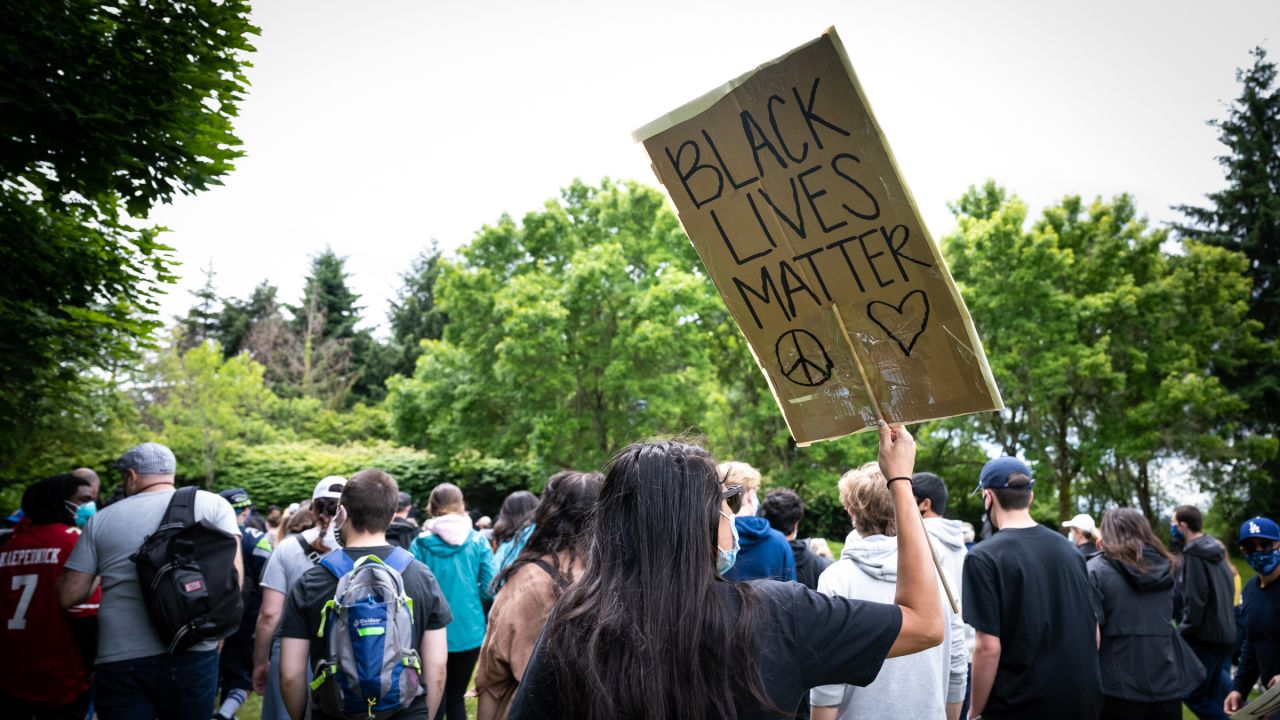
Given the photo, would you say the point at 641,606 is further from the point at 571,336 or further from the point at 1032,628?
the point at 571,336

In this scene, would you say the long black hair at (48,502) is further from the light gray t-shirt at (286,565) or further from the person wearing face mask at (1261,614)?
the person wearing face mask at (1261,614)

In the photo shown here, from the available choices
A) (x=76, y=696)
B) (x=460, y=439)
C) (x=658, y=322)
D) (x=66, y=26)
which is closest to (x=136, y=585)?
(x=76, y=696)

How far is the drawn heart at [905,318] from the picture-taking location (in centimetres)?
251

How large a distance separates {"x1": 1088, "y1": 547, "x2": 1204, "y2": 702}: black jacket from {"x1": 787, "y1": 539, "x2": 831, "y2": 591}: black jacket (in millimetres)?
1824

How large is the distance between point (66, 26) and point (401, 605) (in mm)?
4869

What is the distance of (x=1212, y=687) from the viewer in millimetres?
6816

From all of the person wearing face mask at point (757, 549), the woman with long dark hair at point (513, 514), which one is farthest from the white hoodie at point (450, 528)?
the person wearing face mask at point (757, 549)

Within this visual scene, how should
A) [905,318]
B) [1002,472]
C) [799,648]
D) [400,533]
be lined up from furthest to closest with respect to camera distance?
[400,533]
[1002,472]
[905,318]
[799,648]

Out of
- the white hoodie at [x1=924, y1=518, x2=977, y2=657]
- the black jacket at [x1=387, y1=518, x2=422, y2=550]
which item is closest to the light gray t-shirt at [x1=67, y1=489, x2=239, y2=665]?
the black jacket at [x1=387, y1=518, x2=422, y2=550]

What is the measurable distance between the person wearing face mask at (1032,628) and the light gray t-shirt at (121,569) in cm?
424

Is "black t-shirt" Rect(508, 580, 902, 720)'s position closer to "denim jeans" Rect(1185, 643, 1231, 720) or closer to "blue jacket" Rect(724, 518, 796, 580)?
"blue jacket" Rect(724, 518, 796, 580)

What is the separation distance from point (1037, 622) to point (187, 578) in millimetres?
4517

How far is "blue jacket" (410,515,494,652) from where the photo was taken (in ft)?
19.9

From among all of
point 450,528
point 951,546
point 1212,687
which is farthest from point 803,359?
point 1212,687
